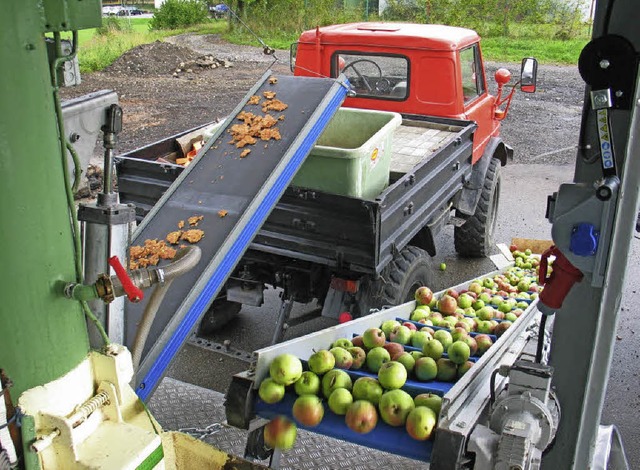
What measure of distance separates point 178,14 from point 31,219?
1306 inches

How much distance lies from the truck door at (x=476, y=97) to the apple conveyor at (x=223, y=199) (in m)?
2.26

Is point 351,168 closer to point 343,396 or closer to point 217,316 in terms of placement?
point 343,396

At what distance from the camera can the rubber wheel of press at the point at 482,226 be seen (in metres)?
7.01

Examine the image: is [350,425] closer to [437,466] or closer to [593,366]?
[437,466]

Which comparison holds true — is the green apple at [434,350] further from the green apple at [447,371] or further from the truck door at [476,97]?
the truck door at [476,97]

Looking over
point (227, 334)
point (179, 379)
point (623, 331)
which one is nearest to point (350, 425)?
point (179, 379)

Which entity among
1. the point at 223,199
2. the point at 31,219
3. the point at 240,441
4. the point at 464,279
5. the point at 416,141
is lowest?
the point at 464,279

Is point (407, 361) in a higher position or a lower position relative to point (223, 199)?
lower

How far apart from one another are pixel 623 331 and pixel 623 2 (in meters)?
4.49

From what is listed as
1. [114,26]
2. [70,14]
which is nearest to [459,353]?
[70,14]

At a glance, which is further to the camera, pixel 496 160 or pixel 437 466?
pixel 496 160

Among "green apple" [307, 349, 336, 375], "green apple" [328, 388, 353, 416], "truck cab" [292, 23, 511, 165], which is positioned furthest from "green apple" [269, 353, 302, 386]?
"truck cab" [292, 23, 511, 165]

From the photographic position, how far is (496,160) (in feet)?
23.9

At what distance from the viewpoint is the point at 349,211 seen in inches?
176
